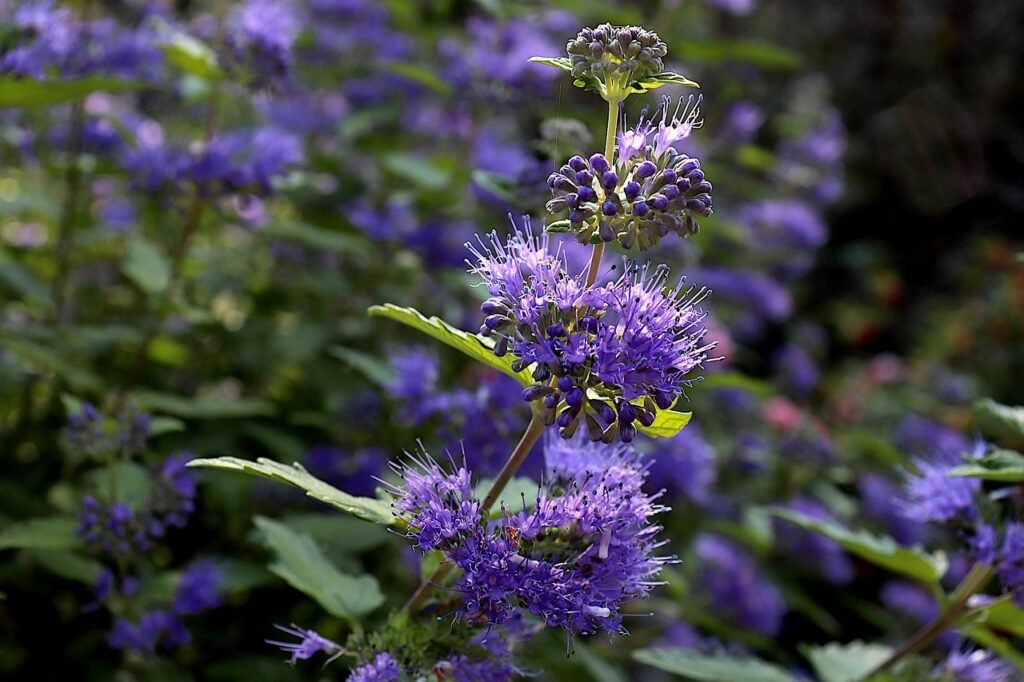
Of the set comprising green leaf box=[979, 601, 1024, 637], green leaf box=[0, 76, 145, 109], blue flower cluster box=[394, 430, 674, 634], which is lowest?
blue flower cluster box=[394, 430, 674, 634]

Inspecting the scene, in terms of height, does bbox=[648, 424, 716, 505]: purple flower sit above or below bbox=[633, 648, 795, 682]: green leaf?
above

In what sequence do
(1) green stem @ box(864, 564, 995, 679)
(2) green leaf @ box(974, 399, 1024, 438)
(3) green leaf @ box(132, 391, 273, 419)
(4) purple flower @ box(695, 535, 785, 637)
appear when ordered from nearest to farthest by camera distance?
(2) green leaf @ box(974, 399, 1024, 438) → (1) green stem @ box(864, 564, 995, 679) → (3) green leaf @ box(132, 391, 273, 419) → (4) purple flower @ box(695, 535, 785, 637)

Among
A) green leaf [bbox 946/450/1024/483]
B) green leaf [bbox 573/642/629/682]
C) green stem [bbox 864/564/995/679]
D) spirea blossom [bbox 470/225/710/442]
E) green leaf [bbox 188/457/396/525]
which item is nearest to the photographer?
green leaf [bbox 188/457/396/525]

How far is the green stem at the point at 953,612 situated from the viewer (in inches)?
112

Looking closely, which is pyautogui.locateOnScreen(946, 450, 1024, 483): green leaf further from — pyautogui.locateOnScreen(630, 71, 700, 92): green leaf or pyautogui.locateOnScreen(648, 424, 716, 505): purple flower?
pyautogui.locateOnScreen(648, 424, 716, 505): purple flower

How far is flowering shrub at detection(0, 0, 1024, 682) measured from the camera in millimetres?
2092

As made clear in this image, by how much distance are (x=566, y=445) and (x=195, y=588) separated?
151cm

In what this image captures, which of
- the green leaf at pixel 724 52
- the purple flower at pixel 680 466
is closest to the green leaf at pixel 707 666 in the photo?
the purple flower at pixel 680 466

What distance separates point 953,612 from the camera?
9.64 feet

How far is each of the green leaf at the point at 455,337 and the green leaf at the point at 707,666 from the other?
109cm

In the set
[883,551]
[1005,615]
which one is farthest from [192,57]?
[1005,615]

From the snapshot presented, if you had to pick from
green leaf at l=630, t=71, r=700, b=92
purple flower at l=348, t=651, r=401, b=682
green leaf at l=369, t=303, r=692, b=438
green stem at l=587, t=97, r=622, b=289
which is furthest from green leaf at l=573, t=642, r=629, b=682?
green leaf at l=630, t=71, r=700, b=92

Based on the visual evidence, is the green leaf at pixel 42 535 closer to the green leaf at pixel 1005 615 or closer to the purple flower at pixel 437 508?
the purple flower at pixel 437 508

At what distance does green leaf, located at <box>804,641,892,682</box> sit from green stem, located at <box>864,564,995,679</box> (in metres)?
0.08
